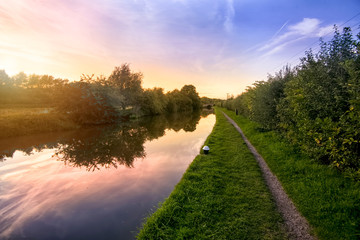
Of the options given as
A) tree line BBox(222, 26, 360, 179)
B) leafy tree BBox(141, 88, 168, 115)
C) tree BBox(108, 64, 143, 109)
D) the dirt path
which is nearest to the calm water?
the dirt path

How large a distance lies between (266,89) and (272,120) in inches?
95.3

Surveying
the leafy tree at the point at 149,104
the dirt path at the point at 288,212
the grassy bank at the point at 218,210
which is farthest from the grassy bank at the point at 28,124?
the dirt path at the point at 288,212

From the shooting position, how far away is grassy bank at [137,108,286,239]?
3.68m

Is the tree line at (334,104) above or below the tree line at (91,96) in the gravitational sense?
below

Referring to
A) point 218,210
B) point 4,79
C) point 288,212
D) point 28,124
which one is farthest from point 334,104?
point 4,79

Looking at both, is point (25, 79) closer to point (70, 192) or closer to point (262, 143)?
point (70, 192)

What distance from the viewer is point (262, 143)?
35.2 feet

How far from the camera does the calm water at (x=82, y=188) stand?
4320 millimetres

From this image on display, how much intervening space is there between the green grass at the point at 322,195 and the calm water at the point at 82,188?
4.21 metres

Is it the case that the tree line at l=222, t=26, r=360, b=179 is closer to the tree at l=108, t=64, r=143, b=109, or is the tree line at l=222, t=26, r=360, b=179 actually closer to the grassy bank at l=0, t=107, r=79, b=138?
the grassy bank at l=0, t=107, r=79, b=138

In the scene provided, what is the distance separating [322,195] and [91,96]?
26051mm

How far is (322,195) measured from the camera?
14.9 feet

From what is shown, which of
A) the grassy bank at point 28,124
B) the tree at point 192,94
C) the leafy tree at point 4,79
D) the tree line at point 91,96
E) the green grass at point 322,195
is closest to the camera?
the green grass at point 322,195

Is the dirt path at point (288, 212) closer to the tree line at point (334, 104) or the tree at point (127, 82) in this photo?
the tree line at point (334, 104)
